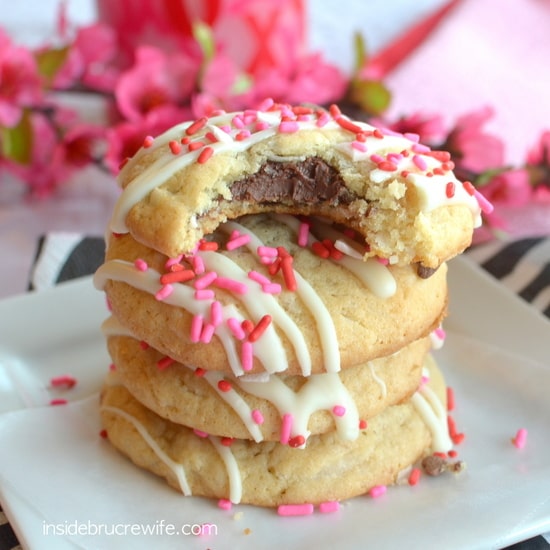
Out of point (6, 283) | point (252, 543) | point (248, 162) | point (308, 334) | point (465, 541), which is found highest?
point (248, 162)

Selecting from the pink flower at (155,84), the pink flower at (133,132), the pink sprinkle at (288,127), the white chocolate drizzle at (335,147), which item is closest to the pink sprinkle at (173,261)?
the white chocolate drizzle at (335,147)

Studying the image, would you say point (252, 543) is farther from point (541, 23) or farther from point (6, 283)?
point (541, 23)

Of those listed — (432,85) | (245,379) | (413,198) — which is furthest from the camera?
(432,85)

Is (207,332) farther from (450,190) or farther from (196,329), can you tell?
(450,190)

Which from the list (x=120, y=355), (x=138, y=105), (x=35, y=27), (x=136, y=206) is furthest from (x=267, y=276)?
(x=35, y=27)

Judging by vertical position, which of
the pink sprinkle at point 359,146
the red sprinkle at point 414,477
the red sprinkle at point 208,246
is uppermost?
the pink sprinkle at point 359,146

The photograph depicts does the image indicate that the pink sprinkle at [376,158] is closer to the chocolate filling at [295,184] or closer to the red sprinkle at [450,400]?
the chocolate filling at [295,184]

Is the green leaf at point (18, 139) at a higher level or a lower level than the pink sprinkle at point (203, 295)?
lower
